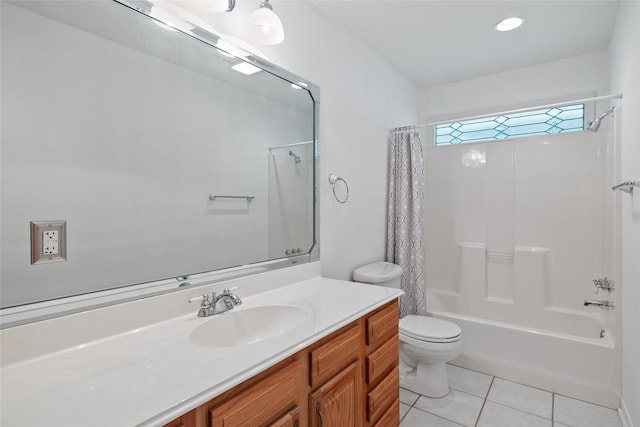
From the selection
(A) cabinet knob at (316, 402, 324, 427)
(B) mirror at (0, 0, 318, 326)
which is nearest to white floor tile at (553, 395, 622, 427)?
(A) cabinet knob at (316, 402, 324, 427)

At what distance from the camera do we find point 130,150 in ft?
3.73

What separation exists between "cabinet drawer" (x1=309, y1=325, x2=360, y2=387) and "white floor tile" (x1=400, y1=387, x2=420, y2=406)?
1.07 meters

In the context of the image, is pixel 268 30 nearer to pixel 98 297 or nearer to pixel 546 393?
pixel 98 297

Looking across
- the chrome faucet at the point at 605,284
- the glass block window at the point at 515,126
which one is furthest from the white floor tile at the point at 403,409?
the glass block window at the point at 515,126

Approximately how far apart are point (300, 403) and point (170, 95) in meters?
1.21

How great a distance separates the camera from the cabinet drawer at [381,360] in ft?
4.64

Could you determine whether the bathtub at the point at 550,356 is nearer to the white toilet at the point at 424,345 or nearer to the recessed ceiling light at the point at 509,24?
the white toilet at the point at 424,345

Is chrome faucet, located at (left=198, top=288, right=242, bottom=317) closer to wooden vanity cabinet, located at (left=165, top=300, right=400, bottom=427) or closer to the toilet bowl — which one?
wooden vanity cabinet, located at (left=165, top=300, right=400, bottom=427)

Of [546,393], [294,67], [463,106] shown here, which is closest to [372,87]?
[294,67]

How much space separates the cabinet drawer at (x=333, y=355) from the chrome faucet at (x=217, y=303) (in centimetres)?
39

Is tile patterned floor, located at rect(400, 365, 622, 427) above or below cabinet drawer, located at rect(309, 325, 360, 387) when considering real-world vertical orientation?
below

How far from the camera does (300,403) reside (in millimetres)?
1057

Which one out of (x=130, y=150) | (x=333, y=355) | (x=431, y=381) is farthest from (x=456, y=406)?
(x=130, y=150)

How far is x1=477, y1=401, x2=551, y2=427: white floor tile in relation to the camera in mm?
1884
